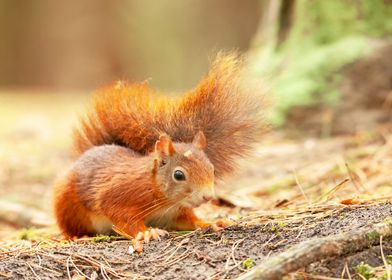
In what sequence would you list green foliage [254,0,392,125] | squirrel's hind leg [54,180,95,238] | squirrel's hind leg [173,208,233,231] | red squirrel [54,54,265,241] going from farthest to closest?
green foliage [254,0,392,125] < squirrel's hind leg [54,180,95,238] < squirrel's hind leg [173,208,233,231] < red squirrel [54,54,265,241]

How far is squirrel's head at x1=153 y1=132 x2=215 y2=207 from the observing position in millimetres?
2920

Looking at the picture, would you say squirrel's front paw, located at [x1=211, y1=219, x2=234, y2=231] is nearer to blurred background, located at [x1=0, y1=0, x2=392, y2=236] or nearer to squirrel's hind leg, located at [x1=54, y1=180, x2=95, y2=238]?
blurred background, located at [x1=0, y1=0, x2=392, y2=236]

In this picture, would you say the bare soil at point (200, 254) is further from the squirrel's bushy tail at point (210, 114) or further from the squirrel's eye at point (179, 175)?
the squirrel's bushy tail at point (210, 114)

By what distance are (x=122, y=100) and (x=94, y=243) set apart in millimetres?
806

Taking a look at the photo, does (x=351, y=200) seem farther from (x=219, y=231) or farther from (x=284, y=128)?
(x=284, y=128)

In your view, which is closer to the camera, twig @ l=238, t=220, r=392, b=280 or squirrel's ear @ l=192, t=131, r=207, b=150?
twig @ l=238, t=220, r=392, b=280

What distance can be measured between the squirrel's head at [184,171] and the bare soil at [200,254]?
A: 0.18 metres

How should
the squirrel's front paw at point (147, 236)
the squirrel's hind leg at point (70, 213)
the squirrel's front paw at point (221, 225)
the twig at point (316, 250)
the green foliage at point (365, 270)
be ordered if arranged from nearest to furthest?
the twig at point (316, 250) < the green foliage at point (365, 270) < the squirrel's front paw at point (147, 236) < the squirrel's front paw at point (221, 225) < the squirrel's hind leg at point (70, 213)

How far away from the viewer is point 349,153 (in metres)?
4.90

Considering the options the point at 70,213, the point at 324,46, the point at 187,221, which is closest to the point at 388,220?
the point at 187,221

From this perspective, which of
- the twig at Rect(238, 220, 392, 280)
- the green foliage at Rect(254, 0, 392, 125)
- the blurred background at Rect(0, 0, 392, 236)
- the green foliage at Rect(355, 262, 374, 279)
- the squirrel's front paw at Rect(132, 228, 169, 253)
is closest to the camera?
→ the twig at Rect(238, 220, 392, 280)

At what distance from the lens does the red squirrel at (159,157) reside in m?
3.02

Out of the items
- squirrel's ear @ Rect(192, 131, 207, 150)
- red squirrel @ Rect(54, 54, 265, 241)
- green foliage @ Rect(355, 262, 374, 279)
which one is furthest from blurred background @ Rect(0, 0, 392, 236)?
green foliage @ Rect(355, 262, 374, 279)

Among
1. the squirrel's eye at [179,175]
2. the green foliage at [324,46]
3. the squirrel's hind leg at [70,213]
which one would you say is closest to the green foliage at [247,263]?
the squirrel's eye at [179,175]
